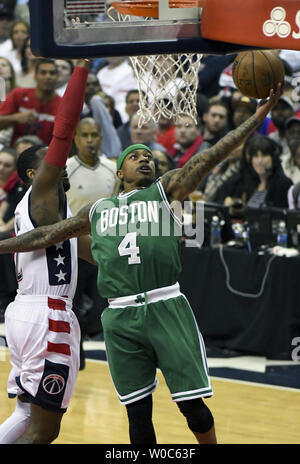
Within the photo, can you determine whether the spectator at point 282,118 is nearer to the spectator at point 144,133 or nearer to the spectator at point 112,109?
the spectator at point 144,133

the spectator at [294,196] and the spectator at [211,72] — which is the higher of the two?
the spectator at [211,72]

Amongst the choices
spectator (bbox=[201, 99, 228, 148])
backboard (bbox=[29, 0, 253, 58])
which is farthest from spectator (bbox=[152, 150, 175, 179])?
backboard (bbox=[29, 0, 253, 58])

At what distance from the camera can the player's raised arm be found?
15.6ft

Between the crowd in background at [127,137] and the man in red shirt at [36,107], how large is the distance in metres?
0.01

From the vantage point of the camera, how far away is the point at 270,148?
888 centimetres

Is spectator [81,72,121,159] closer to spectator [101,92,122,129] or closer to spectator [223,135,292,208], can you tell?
spectator [101,92,122,129]

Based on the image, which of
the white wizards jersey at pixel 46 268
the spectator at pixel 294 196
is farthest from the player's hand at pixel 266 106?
the spectator at pixel 294 196

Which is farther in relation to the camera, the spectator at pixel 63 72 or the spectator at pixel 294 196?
the spectator at pixel 63 72

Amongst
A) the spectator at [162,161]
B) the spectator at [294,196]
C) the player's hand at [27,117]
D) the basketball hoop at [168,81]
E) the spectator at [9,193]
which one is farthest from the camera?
the player's hand at [27,117]

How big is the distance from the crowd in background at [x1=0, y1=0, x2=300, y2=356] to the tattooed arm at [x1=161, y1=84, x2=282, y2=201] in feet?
10.3

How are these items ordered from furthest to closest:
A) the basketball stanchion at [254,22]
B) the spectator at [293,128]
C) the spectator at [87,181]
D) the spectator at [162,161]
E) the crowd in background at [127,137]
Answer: the spectator at [293,128]
the spectator at [162,161]
the crowd in background at [127,137]
the spectator at [87,181]
the basketball stanchion at [254,22]

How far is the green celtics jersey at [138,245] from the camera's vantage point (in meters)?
4.84
